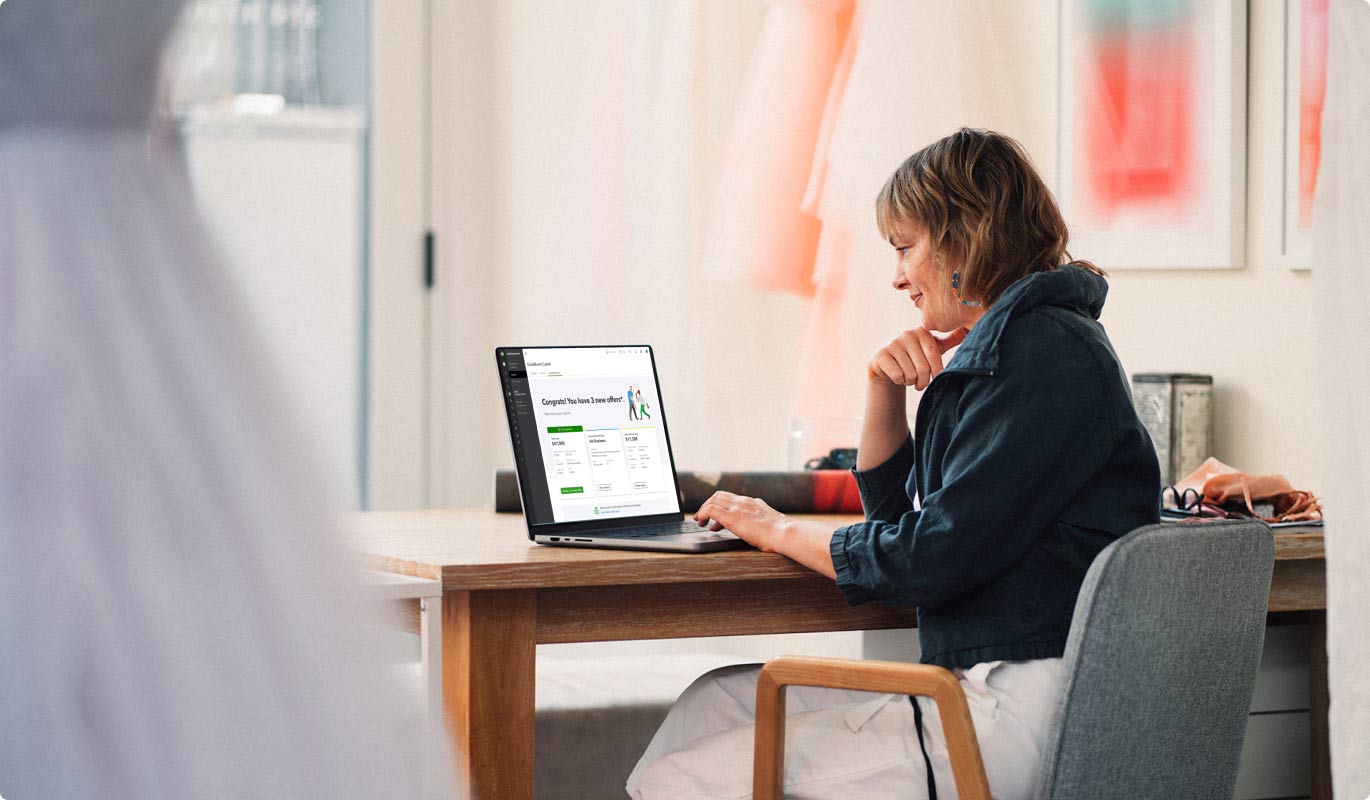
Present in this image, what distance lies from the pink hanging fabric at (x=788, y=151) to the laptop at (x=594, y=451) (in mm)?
900

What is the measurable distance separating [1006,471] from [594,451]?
2.05ft

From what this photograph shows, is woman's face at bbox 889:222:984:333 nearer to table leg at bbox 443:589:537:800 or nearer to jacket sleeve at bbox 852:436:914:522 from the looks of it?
jacket sleeve at bbox 852:436:914:522

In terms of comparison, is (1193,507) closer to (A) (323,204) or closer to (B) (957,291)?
(B) (957,291)

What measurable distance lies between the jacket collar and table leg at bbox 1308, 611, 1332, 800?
923 mm

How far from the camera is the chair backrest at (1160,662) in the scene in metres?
1.48

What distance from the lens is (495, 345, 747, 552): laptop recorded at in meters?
1.94

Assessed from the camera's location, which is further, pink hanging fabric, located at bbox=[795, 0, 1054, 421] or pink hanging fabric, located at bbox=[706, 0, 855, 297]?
pink hanging fabric, located at bbox=[706, 0, 855, 297]

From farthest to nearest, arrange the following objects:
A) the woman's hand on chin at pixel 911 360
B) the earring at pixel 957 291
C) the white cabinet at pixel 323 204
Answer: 1. the white cabinet at pixel 323 204
2. the woman's hand on chin at pixel 911 360
3. the earring at pixel 957 291

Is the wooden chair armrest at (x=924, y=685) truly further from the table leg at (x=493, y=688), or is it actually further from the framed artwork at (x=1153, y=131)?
the framed artwork at (x=1153, y=131)

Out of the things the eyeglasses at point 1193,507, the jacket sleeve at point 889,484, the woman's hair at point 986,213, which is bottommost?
the eyeglasses at point 1193,507

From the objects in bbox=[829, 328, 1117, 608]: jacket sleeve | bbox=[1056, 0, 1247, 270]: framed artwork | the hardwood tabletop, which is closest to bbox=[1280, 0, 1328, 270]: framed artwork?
bbox=[1056, 0, 1247, 270]: framed artwork

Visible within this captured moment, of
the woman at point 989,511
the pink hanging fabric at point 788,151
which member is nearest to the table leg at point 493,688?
the woman at point 989,511

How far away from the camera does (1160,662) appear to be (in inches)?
59.9

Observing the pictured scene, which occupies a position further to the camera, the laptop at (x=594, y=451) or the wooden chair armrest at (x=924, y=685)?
the laptop at (x=594, y=451)
